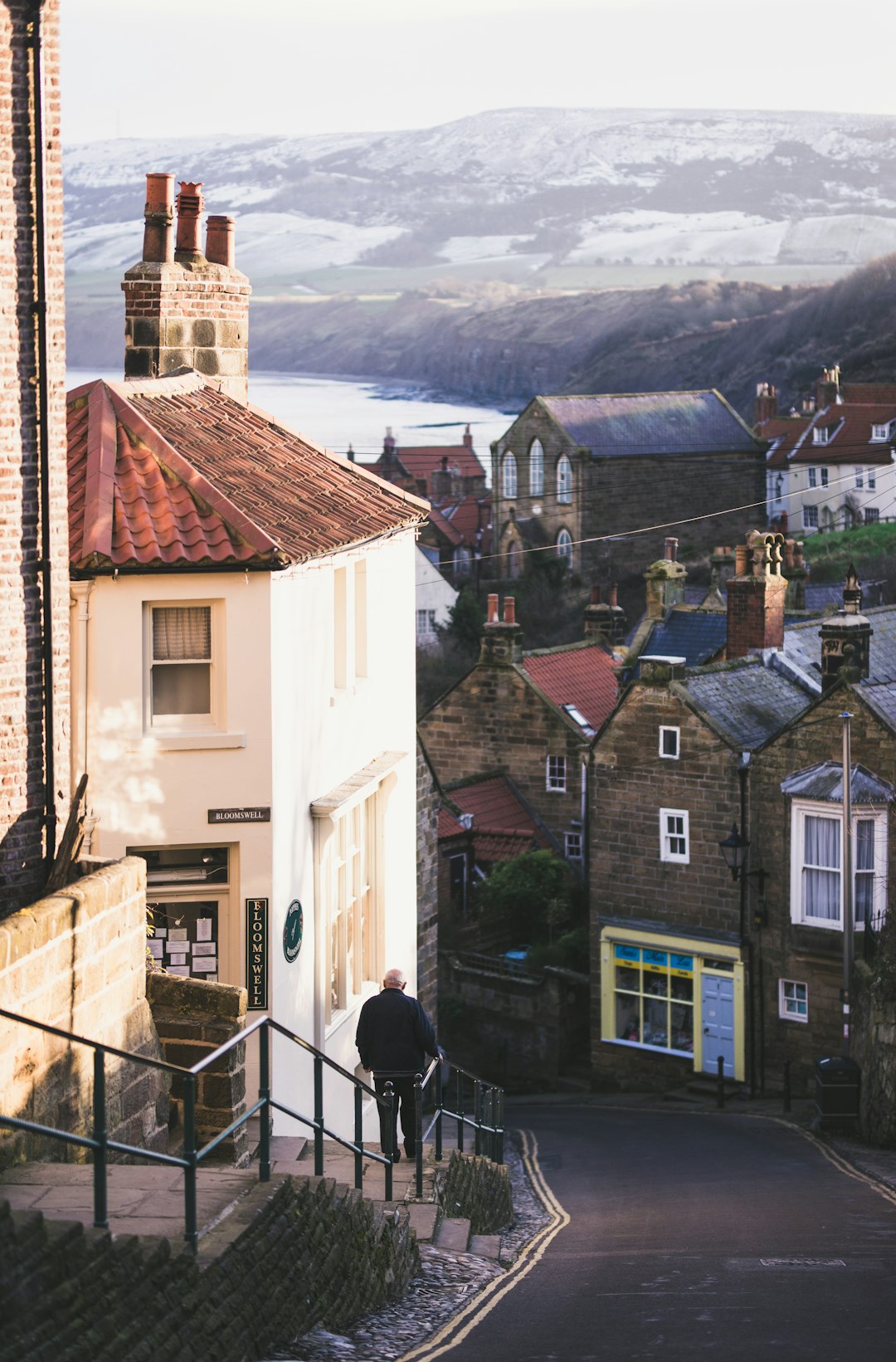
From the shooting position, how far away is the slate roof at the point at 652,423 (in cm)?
8362

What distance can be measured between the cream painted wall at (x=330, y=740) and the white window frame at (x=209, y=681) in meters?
0.48

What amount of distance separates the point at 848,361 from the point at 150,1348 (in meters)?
109

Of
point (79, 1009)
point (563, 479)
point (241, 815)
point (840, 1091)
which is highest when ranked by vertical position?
point (563, 479)

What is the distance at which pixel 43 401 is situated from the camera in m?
14.0

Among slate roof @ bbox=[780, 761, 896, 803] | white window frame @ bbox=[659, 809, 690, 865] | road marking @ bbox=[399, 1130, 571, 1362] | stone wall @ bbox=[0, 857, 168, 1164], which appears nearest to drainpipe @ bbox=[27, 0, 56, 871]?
stone wall @ bbox=[0, 857, 168, 1164]

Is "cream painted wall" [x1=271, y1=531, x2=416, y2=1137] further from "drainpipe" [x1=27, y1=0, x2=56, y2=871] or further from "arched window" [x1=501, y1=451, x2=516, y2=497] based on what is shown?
"arched window" [x1=501, y1=451, x2=516, y2=497]

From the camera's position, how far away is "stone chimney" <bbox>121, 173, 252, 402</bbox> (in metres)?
20.3

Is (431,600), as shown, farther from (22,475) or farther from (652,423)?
(22,475)

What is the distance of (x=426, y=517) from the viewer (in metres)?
22.3

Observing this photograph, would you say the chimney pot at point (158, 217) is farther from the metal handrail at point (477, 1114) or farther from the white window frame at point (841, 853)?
the white window frame at point (841, 853)

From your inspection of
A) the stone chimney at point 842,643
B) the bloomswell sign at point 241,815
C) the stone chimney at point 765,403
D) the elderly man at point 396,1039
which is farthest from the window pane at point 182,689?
the stone chimney at point 765,403

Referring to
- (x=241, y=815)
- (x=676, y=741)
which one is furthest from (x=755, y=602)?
(x=241, y=815)


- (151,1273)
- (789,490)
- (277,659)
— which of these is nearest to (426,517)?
(277,659)

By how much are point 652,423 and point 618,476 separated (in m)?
3.83
